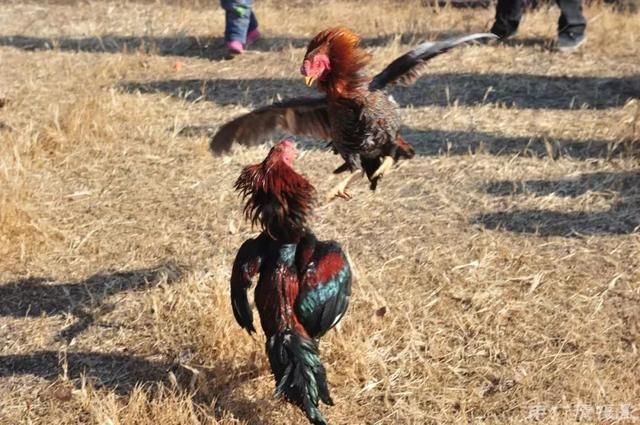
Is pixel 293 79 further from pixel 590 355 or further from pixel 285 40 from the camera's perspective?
pixel 590 355

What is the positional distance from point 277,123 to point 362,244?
1.02 metres

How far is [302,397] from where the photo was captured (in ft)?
9.16

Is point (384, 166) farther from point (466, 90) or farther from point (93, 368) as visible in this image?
point (466, 90)

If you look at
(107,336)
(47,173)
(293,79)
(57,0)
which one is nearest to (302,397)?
(107,336)

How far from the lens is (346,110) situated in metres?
3.60

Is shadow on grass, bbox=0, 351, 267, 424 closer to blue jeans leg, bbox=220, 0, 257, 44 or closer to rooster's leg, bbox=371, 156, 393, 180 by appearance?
rooster's leg, bbox=371, 156, 393, 180

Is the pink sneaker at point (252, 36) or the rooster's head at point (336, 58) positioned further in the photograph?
the pink sneaker at point (252, 36)

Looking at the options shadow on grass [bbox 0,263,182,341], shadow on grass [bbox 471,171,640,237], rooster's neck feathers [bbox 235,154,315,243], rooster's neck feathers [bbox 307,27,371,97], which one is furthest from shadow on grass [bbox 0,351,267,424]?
shadow on grass [bbox 471,171,640,237]

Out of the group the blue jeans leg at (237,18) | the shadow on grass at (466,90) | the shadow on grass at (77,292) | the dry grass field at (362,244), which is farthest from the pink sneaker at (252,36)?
the shadow on grass at (77,292)

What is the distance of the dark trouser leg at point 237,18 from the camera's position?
7402mm

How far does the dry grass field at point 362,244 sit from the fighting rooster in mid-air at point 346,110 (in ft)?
2.23

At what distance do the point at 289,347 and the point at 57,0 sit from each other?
819 cm

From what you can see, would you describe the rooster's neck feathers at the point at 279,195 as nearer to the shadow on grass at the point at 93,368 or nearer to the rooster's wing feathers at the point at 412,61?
the rooster's wing feathers at the point at 412,61

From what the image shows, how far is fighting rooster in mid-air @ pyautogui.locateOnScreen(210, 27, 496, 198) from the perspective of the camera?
11.3 feet
